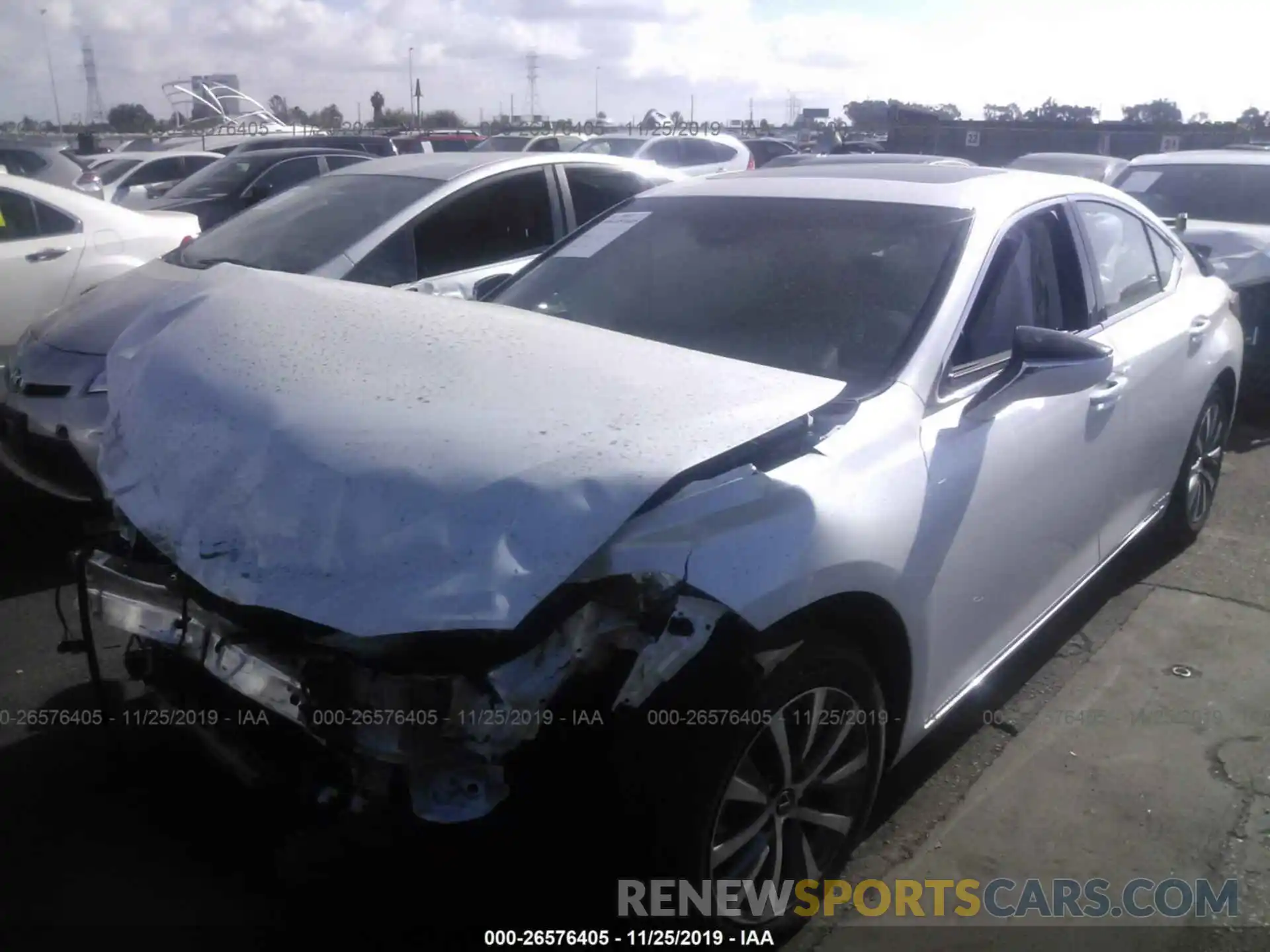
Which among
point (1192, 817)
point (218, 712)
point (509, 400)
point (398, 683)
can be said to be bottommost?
point (1192, 817)

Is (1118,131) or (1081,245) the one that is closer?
(1081,245)

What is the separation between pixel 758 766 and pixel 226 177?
1309 cm

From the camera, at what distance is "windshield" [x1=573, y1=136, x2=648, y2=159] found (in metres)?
Answer: 18.5

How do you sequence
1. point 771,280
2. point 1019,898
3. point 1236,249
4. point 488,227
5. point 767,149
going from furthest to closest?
point 767,149
point 1236,249
point 488,227
point 771,280
point 1019,898

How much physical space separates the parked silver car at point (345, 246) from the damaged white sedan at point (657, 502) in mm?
1866

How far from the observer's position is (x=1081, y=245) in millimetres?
3746

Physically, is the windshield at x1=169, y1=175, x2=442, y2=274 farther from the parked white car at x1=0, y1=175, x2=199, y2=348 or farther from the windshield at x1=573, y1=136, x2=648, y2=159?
the windshield at x1=573, y1=136, x2=648, y2=159

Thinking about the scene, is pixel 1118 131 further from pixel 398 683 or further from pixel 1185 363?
pixel 398 683

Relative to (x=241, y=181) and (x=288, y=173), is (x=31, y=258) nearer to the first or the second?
(x=241, y=181)

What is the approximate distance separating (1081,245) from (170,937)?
11.4 feet

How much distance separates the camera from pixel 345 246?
5.51m

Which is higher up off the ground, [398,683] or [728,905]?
[398,683]

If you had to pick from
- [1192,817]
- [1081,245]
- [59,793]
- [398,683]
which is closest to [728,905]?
[398,683]

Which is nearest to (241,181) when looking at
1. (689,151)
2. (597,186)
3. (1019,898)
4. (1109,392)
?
(689,151)
